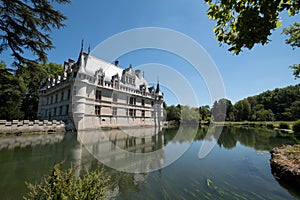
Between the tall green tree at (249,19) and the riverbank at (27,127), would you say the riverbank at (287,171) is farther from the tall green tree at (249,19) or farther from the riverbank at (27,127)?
the riverbank at (27,127)

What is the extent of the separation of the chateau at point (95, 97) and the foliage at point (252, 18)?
65.0 feet

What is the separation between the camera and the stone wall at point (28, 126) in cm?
1374

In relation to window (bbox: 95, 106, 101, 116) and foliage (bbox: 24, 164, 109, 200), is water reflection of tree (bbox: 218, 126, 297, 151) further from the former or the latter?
window (bbox: 95, 106, 101, 116)

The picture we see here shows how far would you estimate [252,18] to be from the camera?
2.11 m

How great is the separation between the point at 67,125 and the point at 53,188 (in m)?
19.0

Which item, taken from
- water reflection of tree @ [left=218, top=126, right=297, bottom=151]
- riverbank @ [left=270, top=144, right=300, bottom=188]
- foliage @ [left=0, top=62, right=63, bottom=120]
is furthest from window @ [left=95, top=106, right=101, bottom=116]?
riverbank @ [left=270, top=144, right=300, bottom=188]

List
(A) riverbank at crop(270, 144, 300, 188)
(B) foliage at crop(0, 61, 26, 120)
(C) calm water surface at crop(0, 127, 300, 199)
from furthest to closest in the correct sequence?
(B) foliage at crop(0, 61, 26, 120), (A) riverbank at crop(270, 144, 300, 188), (C) calm water surface at crop(0, 127, 300, 199)

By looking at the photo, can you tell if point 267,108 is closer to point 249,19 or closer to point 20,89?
point 249,19

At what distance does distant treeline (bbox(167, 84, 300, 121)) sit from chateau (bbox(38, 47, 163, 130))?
18890 mm

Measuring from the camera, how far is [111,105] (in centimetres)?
2398

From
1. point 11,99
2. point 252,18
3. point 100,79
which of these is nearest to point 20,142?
point 100,79

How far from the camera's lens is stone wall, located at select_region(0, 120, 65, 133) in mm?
13739

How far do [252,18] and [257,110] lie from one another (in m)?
70.9

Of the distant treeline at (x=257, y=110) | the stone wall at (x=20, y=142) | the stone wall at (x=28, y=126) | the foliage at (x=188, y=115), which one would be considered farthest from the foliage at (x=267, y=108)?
the stone wall at (x=20, y=142)
